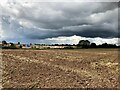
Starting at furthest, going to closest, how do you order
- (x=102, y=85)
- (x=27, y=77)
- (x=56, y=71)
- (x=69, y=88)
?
(x=56, y=71), (x=27, y=77), (x=102, y=85), (x=69, y=88)

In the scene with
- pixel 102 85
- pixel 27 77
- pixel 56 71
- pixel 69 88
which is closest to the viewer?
pixel 69 88

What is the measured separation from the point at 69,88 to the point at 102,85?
2.30 metres

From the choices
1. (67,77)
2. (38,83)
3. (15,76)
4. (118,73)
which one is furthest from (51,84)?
(118,73)

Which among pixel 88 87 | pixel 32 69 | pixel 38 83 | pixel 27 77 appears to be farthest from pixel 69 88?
pixel 32 69

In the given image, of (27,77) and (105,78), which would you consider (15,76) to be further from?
(105,78)

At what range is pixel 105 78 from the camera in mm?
15133

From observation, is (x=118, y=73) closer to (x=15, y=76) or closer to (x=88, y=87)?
(x=88, y=87)

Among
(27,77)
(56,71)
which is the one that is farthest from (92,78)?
(27,77)

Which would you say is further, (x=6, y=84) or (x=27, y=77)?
(x=27, y=77)

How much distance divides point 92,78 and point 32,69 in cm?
515

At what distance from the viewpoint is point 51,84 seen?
13172 millimetres

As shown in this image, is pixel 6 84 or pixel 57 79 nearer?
pixel 6 84

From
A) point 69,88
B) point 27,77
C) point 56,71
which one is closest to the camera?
point 69,88

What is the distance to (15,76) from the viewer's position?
14.9 meters
